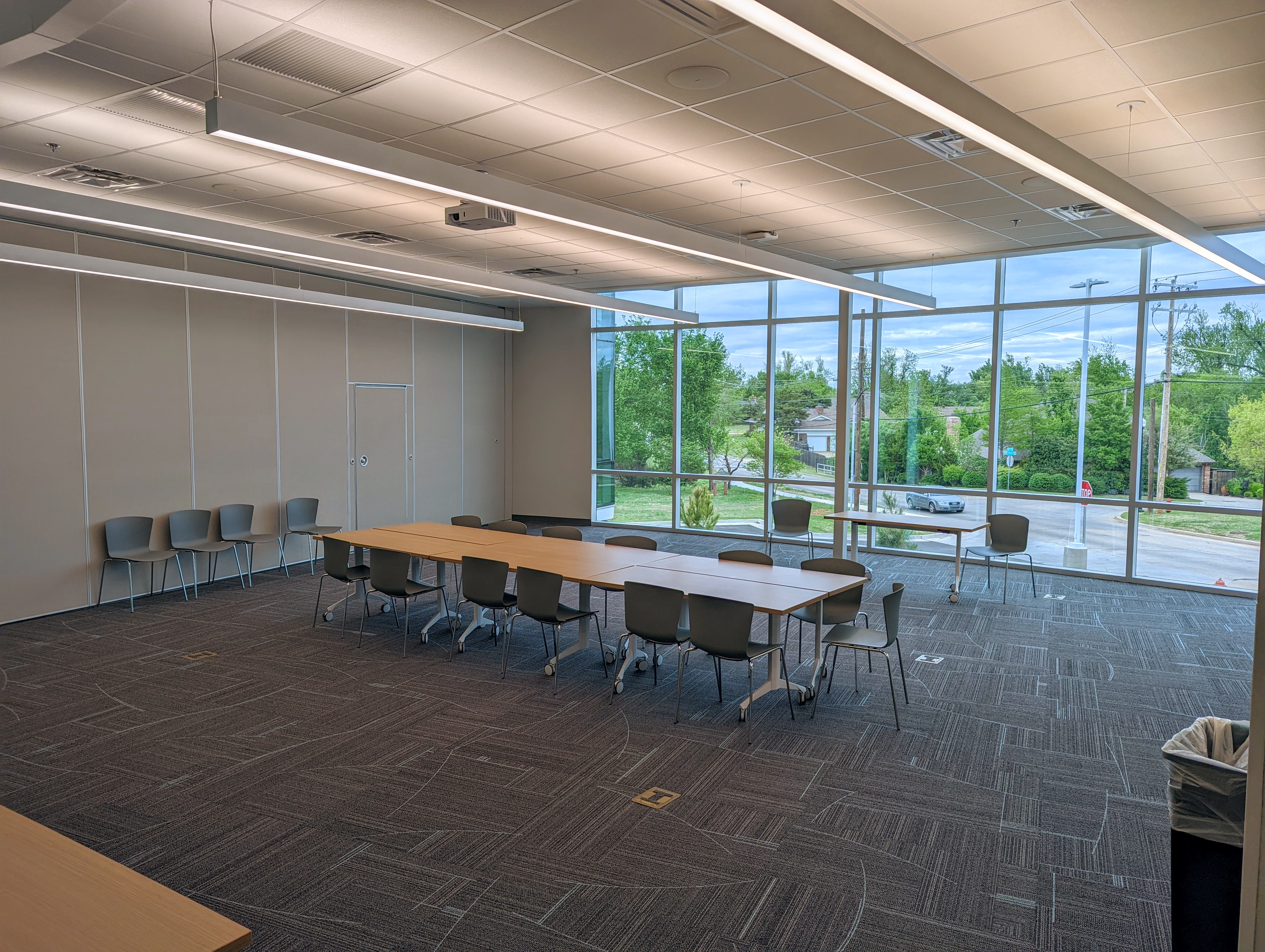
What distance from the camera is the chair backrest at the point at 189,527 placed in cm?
826

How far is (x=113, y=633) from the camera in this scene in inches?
269

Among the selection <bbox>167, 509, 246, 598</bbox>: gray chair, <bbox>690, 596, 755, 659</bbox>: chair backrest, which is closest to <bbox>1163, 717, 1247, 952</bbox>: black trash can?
<bbox>690, 596, 755, 659</bbox>: chair backrest

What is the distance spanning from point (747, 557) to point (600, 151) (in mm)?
3135

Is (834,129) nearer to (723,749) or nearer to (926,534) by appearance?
(723,749)

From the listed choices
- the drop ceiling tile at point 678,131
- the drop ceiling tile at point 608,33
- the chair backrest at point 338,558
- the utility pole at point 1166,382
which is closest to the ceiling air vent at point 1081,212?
the utility pole at point 1166,382

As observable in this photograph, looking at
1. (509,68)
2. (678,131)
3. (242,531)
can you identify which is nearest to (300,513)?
(242,531)

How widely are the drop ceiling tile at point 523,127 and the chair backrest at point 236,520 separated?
5.62 m

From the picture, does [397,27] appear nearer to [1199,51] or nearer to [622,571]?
[622,571]

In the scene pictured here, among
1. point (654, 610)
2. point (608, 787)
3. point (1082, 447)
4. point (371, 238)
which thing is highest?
point (371, 238)

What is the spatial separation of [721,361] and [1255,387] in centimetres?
617

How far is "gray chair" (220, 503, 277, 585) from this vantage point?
28.6ft

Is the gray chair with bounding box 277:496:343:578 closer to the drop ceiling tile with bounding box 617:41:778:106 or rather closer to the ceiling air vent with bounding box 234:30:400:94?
the ceiling air vent with bounding box 234:30:400:94

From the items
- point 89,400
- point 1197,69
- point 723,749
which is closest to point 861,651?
point 723,749

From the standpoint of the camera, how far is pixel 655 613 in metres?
5.07
